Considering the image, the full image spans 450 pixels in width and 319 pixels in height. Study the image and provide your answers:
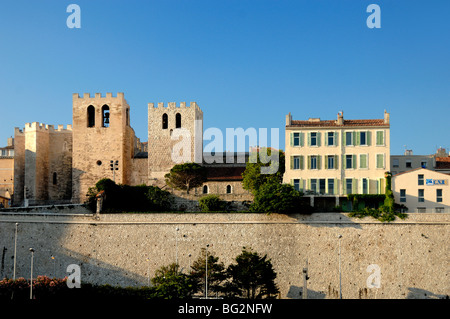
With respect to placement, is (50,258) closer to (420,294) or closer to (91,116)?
(91,116)

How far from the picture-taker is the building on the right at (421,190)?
133ft

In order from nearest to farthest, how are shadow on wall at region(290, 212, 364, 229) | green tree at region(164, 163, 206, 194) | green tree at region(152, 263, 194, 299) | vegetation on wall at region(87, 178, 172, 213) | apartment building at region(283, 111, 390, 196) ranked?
green tree at region(152, 263, 194, 299)
shadow on wall at region(290, 212, 364, 229)
apartment building at region(283, 111, 390, 196)
vegetation on wall at region(87, 178, 172, 213)
green tree at region(164, 163, 206, 194)

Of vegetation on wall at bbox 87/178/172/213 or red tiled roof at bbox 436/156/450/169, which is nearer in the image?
vegetation on wall at bbox 87/178/172/213

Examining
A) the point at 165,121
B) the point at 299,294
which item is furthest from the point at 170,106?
the point at 299,294

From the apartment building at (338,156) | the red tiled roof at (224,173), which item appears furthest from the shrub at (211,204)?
the red tiled roof at (224,173)

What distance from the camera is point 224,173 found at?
174 feet

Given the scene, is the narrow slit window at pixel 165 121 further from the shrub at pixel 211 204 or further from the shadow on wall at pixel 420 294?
the shadow on wall at pixel 420 294

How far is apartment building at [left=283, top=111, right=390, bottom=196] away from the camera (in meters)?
41.5

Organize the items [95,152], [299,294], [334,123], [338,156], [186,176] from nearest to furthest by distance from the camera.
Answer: [299,294]
[338,156]
[334,123]
[186,176]
[95,152]

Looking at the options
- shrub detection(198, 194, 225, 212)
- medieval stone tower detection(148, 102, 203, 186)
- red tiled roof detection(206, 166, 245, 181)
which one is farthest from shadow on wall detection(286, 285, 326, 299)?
medieval stone tower detection(148, 102, 203, 186)

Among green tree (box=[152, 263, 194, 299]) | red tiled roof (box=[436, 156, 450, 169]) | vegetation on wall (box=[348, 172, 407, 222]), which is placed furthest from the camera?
red tiled roof (box=[436, 156, 450, 169])

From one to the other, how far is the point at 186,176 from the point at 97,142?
1059 centimetres

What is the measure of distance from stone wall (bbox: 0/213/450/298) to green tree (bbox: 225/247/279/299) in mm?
2721

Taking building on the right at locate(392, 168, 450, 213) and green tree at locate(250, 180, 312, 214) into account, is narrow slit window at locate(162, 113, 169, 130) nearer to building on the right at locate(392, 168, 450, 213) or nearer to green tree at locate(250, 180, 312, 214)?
green tree at locate(250, 180, 312, 214)
